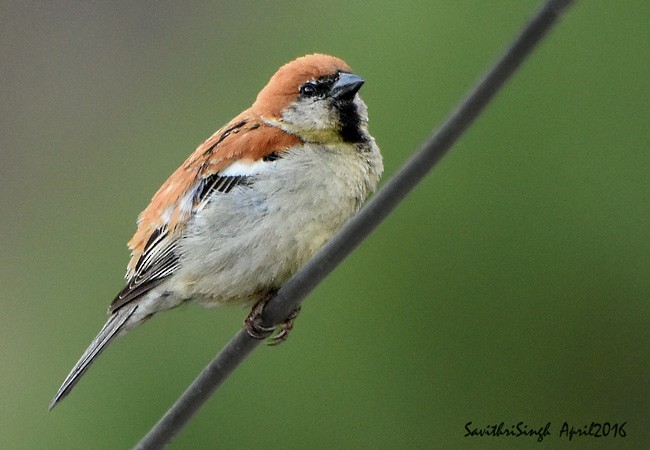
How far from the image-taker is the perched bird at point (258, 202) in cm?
303

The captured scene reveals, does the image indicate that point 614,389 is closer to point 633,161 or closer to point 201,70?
point 633,161

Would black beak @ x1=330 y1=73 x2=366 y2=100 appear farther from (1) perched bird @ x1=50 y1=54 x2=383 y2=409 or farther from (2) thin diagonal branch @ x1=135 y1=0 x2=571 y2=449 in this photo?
(2) thin diagonal branch @ x1=135 y1=0 x2=571 y2=449

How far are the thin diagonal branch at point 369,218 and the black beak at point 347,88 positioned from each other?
1.04m

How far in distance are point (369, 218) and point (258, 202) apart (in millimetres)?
1297

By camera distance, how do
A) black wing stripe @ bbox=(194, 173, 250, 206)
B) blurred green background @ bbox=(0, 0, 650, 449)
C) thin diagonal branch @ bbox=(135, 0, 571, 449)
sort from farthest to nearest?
blurred green background @ bbox=(0, 0, 650, 449) → black wing stripe @ bbox=(194, 173, 250, 206) → thin diagonal branch @ bbox=(135, 0, 571, 449)

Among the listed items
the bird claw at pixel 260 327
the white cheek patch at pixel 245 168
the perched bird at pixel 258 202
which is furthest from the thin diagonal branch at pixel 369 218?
the white cheek patch at pixel 245 168

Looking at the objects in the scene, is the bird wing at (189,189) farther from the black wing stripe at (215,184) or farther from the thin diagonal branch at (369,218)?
the thin diagonal branch at (369,218)

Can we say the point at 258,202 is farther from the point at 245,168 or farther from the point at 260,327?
the point at 260,327

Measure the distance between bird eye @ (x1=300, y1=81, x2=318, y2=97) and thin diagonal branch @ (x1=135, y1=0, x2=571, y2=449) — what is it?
1072mm

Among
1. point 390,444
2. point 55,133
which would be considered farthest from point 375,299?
point 55,133

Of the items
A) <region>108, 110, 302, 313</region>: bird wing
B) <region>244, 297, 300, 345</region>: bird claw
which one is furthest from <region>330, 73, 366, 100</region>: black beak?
<region>244, 297, 300, 345</region>: bird claw

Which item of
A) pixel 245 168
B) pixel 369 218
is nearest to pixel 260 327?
pixel 245 168

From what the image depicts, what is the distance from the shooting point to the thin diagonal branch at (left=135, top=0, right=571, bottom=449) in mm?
1487

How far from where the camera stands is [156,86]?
19.1 ft
